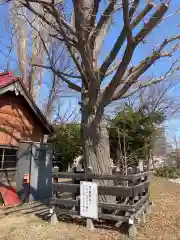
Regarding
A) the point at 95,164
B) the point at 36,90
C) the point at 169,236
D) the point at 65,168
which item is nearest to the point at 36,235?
the point at 95,164

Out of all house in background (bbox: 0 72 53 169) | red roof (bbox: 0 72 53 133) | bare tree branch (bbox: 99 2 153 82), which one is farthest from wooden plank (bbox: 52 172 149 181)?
red roof (bbox: 0 72 53 133)

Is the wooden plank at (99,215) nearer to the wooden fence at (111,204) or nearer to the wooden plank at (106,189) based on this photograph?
the wooden fence at (111,204)

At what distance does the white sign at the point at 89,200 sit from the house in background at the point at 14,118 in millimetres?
5151

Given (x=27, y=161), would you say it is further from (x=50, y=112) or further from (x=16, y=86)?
(x=50, y=112)

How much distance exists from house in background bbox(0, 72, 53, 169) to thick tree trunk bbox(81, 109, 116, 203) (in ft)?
14.6

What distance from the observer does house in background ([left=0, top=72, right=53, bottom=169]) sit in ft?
36.8

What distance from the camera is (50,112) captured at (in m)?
26.2

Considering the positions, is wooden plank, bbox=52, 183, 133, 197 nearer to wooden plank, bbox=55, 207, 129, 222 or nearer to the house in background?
wooden plank, bbox=55, 207, 129, 222

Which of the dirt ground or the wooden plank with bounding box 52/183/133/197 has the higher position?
the wooden plank with bounding box 52/183/133/197

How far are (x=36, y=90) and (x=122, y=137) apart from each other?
1009 cm

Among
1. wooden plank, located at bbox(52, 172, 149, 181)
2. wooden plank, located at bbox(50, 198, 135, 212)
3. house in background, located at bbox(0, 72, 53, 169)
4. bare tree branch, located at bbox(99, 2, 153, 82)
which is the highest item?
bare tree branch, located at bbox(99, 2, 153, 82)

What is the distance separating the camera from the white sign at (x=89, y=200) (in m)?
6.83

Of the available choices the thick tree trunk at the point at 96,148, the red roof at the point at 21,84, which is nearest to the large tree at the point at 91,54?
the thick tree trunk at the point at 96,148

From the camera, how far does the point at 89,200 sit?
6934 mm
